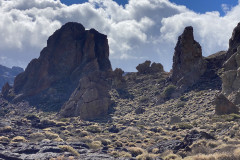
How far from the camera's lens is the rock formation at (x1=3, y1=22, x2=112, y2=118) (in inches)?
3501

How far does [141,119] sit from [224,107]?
20097 millimetres

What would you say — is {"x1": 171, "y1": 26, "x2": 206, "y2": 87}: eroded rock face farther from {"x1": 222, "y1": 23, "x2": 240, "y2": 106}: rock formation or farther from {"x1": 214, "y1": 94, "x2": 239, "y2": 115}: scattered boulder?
{"x1": 214, "y1": 94, "x2": 239, "y2": 115}: scattered boulder

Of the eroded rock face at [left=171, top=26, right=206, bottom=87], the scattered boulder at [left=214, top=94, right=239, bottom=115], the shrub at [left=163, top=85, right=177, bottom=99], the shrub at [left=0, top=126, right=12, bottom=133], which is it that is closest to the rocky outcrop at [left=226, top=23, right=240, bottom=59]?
the eroded rock face at [left=171, top=26, right=206, bottom=87]

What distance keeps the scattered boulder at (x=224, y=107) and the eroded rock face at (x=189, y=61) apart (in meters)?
23.0

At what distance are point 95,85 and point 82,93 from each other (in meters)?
4.30

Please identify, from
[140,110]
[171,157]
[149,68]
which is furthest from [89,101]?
[171,157]

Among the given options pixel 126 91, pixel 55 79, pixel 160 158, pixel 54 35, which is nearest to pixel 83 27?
pixel 54 35

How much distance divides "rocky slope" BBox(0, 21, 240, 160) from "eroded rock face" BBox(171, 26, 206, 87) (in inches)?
9.0

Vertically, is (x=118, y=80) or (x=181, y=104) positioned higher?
(x=118, y=80)

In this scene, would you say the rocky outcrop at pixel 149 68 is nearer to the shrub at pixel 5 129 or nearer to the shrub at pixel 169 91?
the shrub at pixel 169 91

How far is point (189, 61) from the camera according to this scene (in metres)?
59.1

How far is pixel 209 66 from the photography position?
196 ft

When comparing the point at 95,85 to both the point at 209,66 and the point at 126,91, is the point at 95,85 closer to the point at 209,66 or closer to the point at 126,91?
the point at 126,91

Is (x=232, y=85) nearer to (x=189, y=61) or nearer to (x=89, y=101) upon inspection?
(x=189, y=61)
